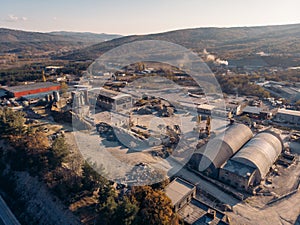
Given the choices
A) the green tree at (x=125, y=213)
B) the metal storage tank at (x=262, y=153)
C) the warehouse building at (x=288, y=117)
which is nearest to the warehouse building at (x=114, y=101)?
the metal storage tank at (x=262, y=153)

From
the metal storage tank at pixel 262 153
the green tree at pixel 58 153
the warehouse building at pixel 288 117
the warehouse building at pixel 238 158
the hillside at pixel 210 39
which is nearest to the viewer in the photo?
the warehouse building at pixel 238 158

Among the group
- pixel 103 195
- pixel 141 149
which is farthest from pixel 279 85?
pixel 103 195

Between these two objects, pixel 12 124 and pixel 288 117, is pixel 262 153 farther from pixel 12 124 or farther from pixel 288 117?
pixel 12 124

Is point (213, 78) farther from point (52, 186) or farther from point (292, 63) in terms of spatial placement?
point (52, 186)

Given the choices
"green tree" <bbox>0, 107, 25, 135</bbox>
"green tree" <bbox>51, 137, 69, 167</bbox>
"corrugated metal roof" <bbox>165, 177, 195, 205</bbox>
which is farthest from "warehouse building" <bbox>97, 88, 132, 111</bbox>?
"corrugated metal roof" <bbox>165, 177, 195, 205</bbox>

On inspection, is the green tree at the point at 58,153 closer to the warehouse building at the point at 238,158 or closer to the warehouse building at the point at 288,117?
the warehouse building at the point at 238,158

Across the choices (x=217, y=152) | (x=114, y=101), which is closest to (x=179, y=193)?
(x=217, y=152)

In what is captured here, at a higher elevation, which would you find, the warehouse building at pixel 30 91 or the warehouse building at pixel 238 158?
the warehouse building at pixel 30 91
